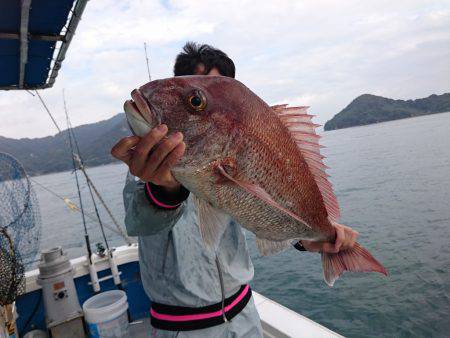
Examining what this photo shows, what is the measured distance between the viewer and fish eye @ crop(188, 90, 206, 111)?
1.58 m

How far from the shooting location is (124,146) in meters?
1.53

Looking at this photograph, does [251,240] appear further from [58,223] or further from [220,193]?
[58,223]

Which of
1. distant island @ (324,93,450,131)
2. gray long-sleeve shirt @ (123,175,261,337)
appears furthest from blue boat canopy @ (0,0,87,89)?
distant island @ (324,93,450,131)

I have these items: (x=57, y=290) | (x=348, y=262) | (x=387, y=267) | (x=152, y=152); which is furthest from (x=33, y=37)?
(x=387, y=267)

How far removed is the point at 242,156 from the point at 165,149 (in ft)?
1.28

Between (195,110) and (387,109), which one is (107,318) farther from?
(387,109)

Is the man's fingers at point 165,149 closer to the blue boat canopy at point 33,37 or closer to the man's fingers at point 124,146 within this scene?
the man's fingers at point 124,146

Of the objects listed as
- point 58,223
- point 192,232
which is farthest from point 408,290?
point 58,223

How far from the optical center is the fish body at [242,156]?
5.11 feet

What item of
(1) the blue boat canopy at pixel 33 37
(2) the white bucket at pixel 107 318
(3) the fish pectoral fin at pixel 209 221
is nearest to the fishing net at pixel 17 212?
(2) the white bucket at pixel 107 318

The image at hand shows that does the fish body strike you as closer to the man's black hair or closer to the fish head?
the fish head

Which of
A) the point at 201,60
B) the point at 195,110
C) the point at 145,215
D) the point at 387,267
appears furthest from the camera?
the point at 387,267

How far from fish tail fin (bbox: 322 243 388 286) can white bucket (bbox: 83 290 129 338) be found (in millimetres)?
3062

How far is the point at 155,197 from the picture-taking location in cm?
186
